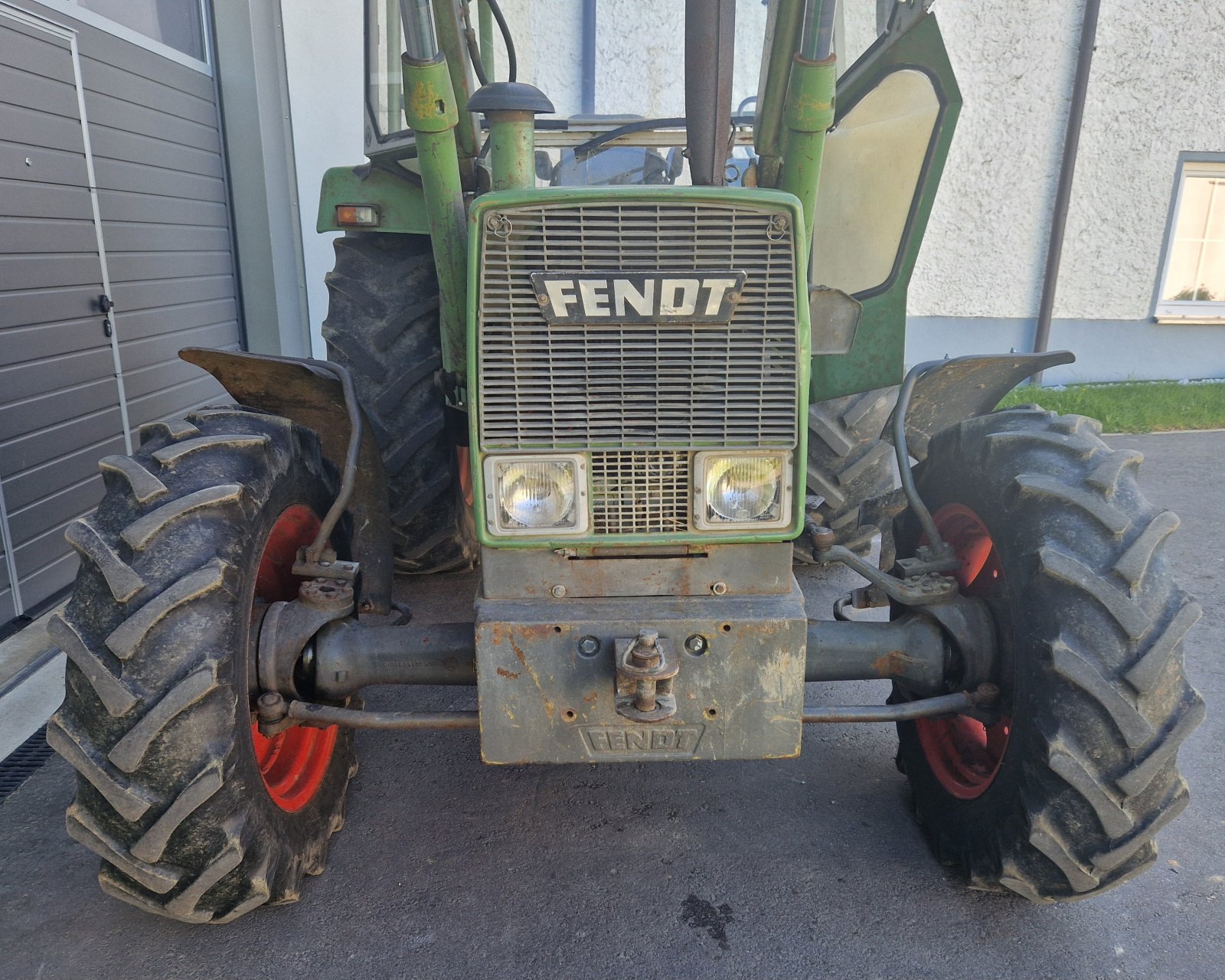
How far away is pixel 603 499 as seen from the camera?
2.06 m

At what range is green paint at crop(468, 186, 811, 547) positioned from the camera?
6.30 feet

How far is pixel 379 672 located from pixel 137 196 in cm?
378

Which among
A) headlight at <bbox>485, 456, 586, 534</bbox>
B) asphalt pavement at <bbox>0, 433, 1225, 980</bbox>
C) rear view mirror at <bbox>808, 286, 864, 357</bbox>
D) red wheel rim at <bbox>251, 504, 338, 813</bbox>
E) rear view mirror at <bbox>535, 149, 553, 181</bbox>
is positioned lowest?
asphalt pavement at <bbox>0, 433, 1225, 980</bbox>

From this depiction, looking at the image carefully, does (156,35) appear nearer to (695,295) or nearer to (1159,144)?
(695,295)

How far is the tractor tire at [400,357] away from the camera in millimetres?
3408

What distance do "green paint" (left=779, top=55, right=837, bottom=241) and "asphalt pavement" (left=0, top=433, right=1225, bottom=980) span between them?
1.62 metres

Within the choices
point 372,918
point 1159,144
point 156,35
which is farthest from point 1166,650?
point 1159,144

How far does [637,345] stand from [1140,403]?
744 cm

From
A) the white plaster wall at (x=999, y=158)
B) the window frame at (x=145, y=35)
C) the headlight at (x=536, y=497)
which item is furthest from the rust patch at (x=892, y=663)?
the white plaster wall at (x=999, y=158)

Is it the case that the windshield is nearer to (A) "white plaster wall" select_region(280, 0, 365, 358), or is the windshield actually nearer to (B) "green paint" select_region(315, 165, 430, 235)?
(B) "green paint" select_region(315, 165, 430, 235)

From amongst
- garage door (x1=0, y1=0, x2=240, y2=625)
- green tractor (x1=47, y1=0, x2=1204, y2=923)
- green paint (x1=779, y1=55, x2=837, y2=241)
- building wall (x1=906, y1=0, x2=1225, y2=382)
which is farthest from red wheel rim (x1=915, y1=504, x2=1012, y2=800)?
building wall (x1=906, y1=0, x2=1225, y2=382)

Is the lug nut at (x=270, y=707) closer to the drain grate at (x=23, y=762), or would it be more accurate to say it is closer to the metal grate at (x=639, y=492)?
the metal grate at (x=639, y=492)

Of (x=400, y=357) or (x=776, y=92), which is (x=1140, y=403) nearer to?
(x=776, y=92)

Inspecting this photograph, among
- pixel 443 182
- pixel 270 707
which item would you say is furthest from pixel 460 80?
pixel 270 707
